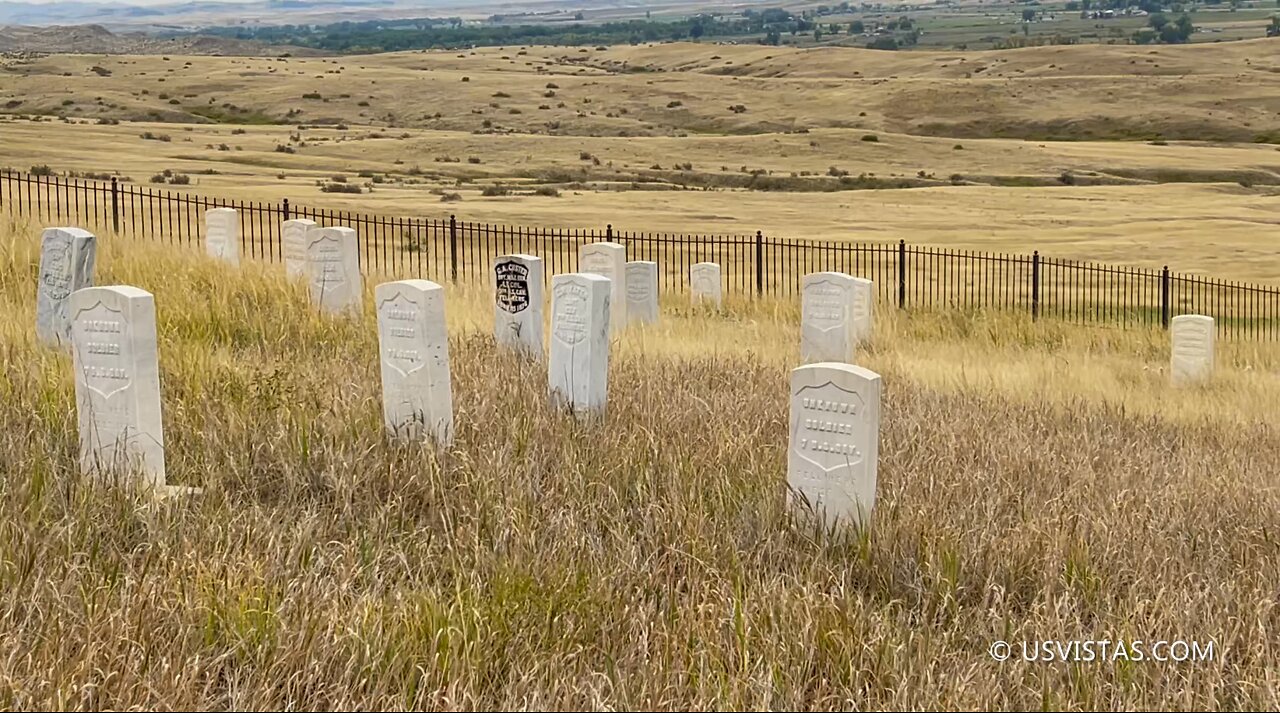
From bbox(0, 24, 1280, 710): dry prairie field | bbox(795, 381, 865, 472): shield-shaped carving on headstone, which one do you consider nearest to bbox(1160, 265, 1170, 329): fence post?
bbox(0, 24, 1280, 710): dry prairie field

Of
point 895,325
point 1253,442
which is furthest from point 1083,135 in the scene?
point 1253,442

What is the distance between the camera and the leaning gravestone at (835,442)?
6512 mm

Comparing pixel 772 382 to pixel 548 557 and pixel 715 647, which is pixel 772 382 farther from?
pixel 715 647

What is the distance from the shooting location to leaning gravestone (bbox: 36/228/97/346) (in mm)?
9938

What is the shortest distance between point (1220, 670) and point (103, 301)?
201 inches

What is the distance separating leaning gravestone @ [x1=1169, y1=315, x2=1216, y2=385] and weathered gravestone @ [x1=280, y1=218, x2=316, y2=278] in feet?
30.1

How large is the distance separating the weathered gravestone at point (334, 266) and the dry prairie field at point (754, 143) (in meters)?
17.4

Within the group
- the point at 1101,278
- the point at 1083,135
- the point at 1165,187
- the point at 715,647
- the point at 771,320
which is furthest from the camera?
the point at 1083,135

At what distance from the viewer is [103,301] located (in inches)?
272

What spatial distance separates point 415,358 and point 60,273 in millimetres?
3708

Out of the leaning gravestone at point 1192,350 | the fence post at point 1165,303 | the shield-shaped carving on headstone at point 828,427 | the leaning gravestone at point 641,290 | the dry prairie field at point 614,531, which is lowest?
the fence post at point 1165,303

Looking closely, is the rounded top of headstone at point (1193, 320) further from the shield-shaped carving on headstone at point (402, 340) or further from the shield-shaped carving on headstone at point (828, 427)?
the shield-shaped carving on headstone at point (402, 340)

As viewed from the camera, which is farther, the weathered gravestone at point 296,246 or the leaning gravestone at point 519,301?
the weathered gravestone at point 296,246

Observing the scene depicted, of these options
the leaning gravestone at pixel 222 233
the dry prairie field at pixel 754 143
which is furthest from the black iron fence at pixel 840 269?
the dry prairie field at pixel 754 143
